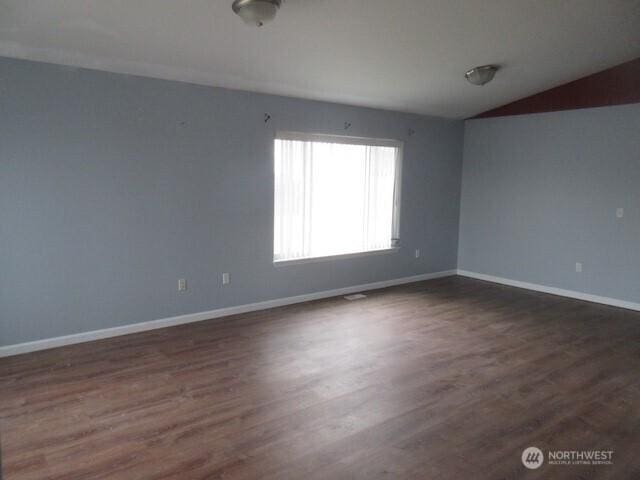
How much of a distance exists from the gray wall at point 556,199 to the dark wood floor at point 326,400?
3.38 feet

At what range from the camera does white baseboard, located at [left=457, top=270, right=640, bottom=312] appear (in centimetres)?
498

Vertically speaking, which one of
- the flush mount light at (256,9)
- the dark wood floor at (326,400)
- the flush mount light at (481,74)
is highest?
the flush mount light at (481,74)

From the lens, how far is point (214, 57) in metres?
3.53

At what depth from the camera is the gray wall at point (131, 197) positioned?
332 centimetres

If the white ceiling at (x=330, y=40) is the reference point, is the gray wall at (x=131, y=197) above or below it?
below

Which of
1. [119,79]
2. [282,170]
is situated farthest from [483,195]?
[119,79]

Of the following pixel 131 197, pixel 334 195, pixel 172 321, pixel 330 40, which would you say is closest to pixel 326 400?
pixel 172 321

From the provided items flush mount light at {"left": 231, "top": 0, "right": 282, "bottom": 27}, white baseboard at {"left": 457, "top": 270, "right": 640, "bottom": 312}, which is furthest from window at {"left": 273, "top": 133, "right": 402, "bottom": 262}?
flush mount light at {"left": 231, "top": 0, "right": 282, "bottom": 27}

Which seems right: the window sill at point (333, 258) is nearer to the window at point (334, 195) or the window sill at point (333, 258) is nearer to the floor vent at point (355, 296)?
the window at point (334, 195)

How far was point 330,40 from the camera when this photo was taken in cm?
344

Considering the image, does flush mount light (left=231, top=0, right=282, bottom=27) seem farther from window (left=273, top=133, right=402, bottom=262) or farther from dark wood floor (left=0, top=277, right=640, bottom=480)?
dark wood floor (left=0, top=277, right=640, bottom=480)

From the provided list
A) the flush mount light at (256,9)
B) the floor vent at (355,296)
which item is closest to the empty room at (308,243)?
the flush mount light at (256,9)

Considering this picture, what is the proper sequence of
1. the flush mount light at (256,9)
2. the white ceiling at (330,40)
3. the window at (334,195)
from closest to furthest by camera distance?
the flush mount light at (256,9) → the white ceiling at (330,40) → the window at (334,195)

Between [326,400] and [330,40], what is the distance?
2660mm
